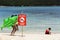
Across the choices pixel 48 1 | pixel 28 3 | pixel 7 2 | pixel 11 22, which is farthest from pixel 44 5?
pixel 11 22

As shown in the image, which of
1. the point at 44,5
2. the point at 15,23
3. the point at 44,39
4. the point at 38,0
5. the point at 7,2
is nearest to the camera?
the point at 44,39

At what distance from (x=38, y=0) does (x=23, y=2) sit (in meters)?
8.66

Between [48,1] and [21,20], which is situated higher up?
[48,1]

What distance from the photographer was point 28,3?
439ft

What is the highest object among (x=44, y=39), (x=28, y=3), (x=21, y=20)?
(x=28, y=3)

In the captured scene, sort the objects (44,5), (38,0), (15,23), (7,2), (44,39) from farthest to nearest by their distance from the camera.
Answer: (44,5) → (38,0) → (7,2) → (15,23) → (44,39)

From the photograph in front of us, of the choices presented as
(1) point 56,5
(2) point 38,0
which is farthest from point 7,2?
(1) point 56,5

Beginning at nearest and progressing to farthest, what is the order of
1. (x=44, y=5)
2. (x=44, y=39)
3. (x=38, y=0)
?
(x=44, y=39) → (x=38, y=0) → (x=44, y=5)

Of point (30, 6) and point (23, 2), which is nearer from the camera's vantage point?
point (23, 2)

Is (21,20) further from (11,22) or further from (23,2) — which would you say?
(23,2)

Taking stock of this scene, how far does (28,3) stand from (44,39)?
388 feet

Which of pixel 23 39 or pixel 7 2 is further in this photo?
pixel 7 2

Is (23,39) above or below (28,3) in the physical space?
below

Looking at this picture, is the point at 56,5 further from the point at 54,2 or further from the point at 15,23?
the point at 15,23
